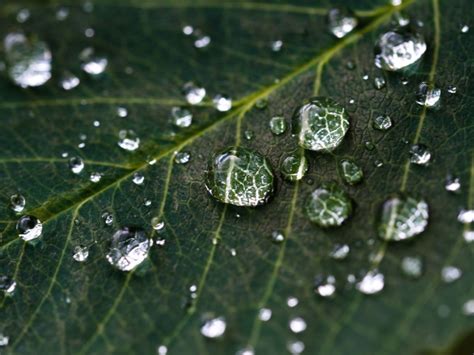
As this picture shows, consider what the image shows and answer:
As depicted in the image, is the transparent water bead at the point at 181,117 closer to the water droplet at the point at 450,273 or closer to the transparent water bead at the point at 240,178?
the transparent water bead at the point at 240,178

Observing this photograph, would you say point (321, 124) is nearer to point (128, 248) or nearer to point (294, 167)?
point (294, 167)

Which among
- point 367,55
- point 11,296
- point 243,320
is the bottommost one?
point 11,296

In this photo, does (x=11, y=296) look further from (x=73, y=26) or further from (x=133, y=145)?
(x=73, y=26)

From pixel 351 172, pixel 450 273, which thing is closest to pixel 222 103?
pixel 351 172

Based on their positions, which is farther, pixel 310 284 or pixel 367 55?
pixel 367 55

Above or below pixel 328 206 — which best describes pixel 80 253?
below

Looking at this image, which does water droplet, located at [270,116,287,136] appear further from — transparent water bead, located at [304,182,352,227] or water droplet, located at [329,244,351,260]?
water droplet, located at [329,244,351,260]

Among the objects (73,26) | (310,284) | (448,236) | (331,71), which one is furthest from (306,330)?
(73,26)
